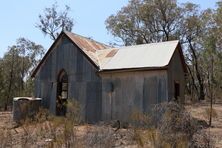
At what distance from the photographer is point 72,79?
19156 mm

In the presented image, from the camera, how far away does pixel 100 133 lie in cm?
882

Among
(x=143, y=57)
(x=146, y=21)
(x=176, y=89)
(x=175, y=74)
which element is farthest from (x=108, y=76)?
(x=146, y=21)

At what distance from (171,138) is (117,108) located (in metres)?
8.44

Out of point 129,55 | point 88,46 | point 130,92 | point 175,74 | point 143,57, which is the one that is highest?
point 88,46

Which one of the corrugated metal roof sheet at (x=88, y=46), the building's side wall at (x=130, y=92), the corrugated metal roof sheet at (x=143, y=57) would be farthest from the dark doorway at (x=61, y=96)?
the building's side wall at (x=130, y=92)

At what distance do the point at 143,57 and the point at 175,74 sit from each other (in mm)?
2023

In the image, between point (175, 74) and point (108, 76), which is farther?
point (108, 76)

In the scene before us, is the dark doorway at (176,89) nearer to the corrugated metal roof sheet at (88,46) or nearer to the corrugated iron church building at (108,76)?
the corrugated iron church building at (108,76)

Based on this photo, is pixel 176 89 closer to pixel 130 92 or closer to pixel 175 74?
pixel 175 74

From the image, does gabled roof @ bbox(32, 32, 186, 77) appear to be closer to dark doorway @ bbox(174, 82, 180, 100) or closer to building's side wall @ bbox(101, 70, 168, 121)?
building's side wall @ bbox(101, 70, 168, 121)

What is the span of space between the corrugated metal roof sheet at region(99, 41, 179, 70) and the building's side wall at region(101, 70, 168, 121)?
1.43 ft

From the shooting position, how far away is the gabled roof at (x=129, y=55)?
53.1ft

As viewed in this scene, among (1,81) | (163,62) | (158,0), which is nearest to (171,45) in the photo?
(163,62)

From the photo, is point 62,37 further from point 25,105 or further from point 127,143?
point 127,143
